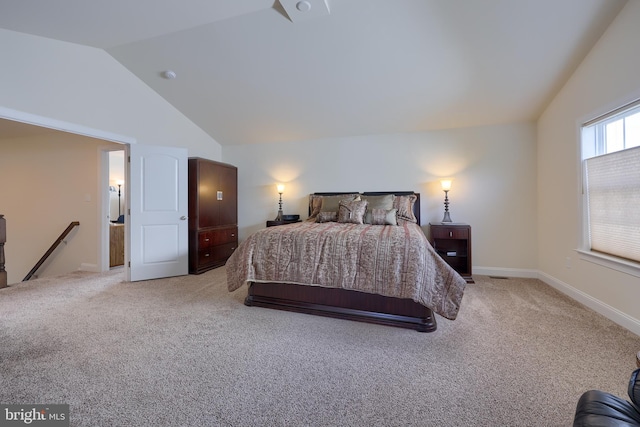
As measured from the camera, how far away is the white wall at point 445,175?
3.75 meters

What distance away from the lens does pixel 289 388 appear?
58.0 inches

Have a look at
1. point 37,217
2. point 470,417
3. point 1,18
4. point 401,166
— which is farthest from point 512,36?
point 37,217

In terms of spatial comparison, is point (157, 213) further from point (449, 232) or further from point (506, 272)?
point (506, 272)

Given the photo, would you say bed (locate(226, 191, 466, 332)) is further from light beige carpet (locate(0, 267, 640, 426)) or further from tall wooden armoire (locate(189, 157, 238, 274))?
tall wooden armoire (locate(189, 157, 238, 274))

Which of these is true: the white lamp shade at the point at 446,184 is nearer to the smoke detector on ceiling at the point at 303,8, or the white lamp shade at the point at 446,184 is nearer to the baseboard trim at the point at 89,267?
the smoke detector on ceiling at the point at 303,8

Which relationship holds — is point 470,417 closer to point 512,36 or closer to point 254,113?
point 512,36

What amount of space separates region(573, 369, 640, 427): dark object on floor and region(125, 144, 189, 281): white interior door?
4.20 m

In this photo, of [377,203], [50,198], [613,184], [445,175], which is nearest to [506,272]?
[445,175]

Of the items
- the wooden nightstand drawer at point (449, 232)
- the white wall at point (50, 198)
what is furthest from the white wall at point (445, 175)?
the white wall at point (50, 198)

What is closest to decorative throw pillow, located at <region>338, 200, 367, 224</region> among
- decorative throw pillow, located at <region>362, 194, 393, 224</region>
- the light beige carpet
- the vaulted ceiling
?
decorative throw pillow, located at <region>362, 194, 393, 224</region>

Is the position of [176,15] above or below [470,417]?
above

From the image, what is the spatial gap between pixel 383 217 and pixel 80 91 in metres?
4.00

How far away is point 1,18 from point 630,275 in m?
5.94

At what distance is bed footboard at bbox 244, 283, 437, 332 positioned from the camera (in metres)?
2.20
